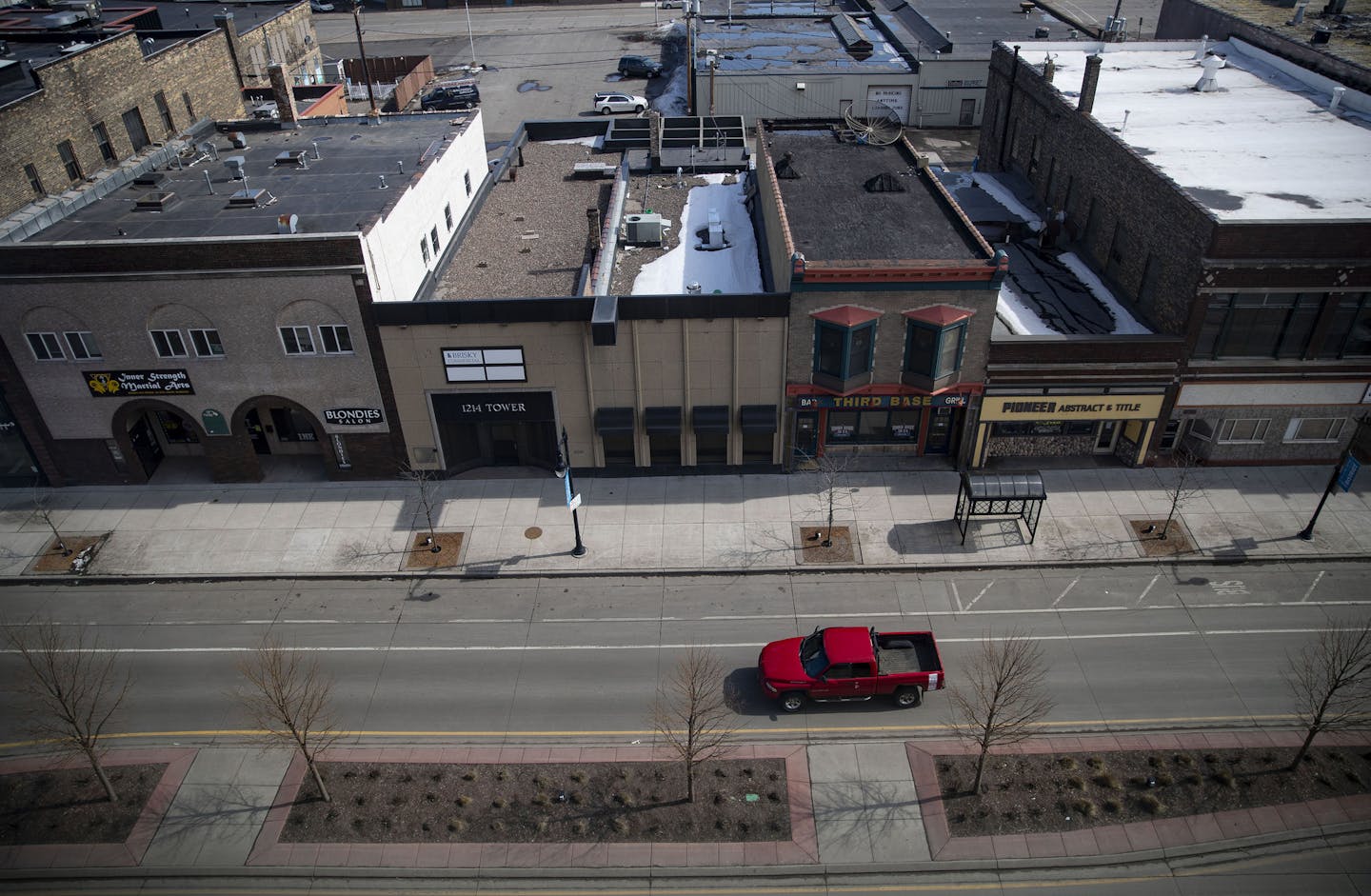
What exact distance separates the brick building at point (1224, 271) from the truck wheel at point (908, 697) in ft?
43.8

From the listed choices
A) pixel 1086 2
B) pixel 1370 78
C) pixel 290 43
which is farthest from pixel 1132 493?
pixel 1086 2

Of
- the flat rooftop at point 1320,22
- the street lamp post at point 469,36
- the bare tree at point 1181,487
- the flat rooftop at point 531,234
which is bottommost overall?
the bare tree at point 1181,487

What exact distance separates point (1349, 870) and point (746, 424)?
22111 millimetres

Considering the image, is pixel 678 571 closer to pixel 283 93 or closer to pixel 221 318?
pixel 221 318

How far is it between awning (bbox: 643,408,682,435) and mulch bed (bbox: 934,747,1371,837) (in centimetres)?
1600

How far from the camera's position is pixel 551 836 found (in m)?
23.1

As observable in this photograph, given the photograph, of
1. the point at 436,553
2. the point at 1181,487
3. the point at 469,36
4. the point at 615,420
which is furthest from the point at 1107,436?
the point at 469,36

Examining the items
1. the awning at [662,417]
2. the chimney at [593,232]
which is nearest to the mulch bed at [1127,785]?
the awning at [662,417]

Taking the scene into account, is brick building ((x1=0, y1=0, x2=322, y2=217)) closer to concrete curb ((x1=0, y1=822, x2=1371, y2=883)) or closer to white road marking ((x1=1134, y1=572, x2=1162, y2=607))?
concrete curb ((x1=0, y1=822, x2=1371, y2=883))

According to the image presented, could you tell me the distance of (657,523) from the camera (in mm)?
34281

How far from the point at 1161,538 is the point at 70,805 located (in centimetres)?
3535

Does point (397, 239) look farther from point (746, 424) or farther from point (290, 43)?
point (290, 43)

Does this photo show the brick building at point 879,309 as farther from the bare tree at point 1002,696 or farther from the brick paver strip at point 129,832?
the brick paver strip at point 129,832

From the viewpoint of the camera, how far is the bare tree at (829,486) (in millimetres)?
33906
